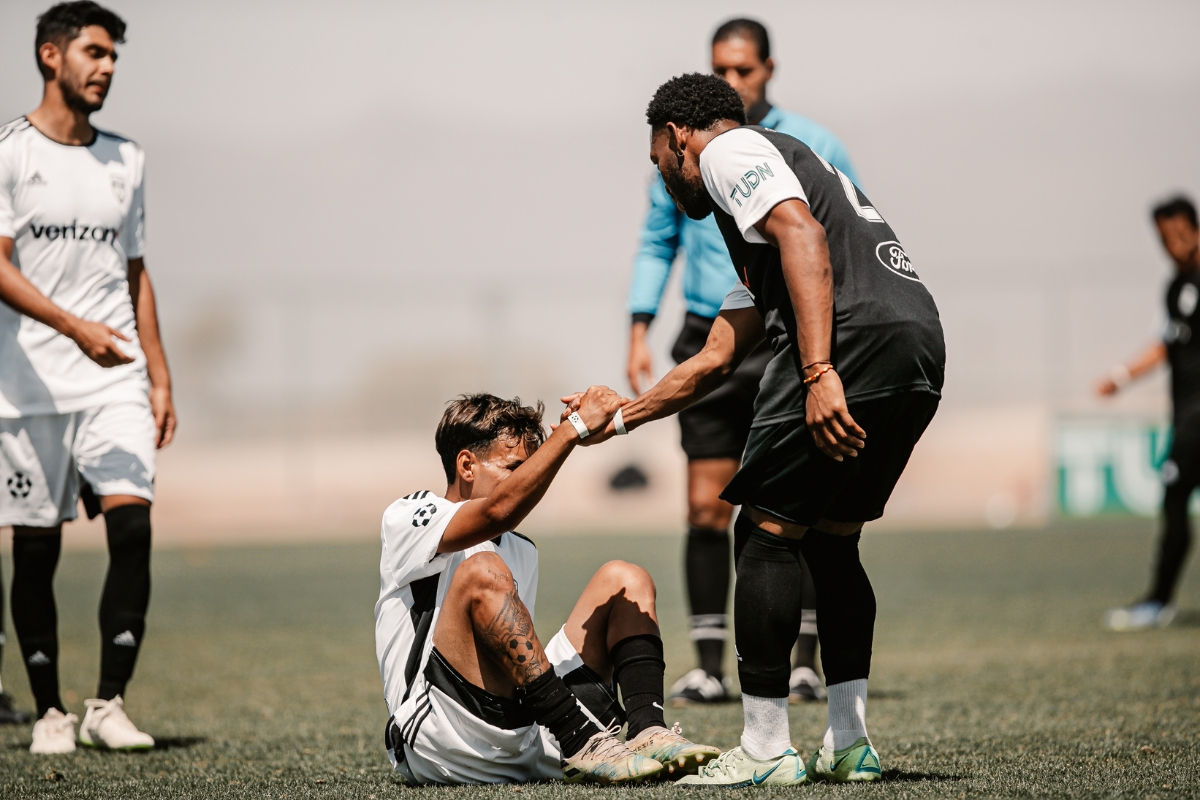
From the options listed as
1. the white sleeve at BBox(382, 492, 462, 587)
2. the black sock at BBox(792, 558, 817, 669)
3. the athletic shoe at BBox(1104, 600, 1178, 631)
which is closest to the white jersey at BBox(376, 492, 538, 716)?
the white sleeve at BBox(382, 492, 462, 587)

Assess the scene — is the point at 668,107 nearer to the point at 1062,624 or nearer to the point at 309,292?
the point at 1062,624

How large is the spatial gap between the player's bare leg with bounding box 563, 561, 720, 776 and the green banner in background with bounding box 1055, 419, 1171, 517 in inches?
595

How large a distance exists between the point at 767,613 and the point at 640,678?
0.42 meters

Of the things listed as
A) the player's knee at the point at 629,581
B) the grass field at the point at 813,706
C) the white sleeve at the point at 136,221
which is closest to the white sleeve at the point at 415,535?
the player's knee at the point at 629,581

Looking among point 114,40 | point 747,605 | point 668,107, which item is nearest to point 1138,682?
point 747,605

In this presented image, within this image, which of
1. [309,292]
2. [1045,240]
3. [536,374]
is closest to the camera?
[309,292]

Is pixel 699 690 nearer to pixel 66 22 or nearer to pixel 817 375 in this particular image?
pixel 817 375

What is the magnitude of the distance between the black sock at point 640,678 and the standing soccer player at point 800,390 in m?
0.21

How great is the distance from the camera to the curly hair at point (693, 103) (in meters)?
3.38

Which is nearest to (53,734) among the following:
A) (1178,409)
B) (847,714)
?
(847,714)

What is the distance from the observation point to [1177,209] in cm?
805

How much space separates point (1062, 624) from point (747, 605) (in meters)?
5.13

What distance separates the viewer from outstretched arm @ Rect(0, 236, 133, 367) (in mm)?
4148

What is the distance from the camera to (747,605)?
11.0ft
